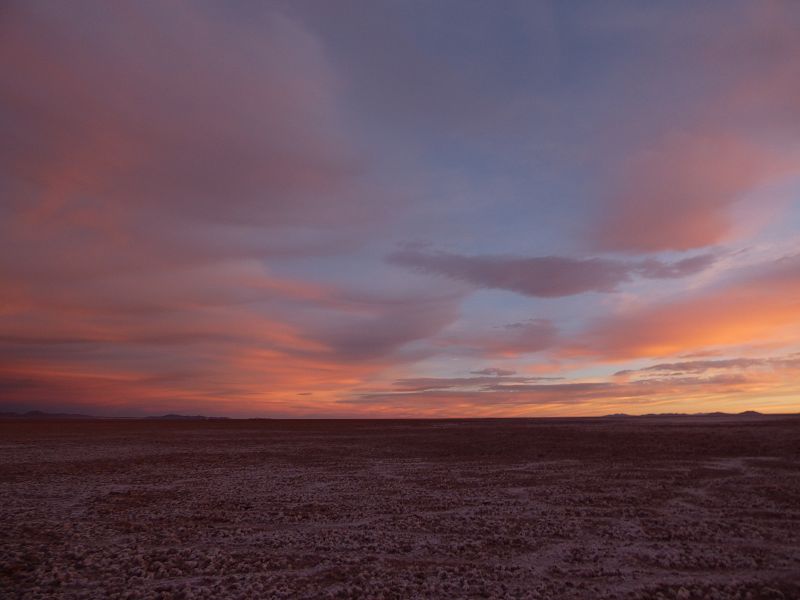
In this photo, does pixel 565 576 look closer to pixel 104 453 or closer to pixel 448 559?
pixel 448 559

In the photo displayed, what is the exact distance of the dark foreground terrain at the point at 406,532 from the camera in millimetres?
9211

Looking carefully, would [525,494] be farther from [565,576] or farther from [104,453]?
[104,453]

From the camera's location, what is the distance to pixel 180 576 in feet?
31.4

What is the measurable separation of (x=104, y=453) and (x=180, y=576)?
29.1 metres

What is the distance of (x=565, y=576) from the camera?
9.67m

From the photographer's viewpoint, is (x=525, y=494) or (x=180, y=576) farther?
(x=525, y=494)

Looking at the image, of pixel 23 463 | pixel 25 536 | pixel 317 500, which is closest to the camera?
pixel 25 536

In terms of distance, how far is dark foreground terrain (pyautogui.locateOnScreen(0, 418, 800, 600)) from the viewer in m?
9.21

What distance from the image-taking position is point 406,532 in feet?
41.9

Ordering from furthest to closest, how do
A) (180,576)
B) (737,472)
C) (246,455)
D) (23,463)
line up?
1. (246,455)
2. (23,463)
3. (737,472)
4. (180,576)

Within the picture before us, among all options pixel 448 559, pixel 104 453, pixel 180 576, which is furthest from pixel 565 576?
pixel 104 453

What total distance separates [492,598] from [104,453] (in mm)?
32997

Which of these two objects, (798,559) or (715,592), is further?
(798,559)

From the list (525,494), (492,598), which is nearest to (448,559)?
(492,598)
